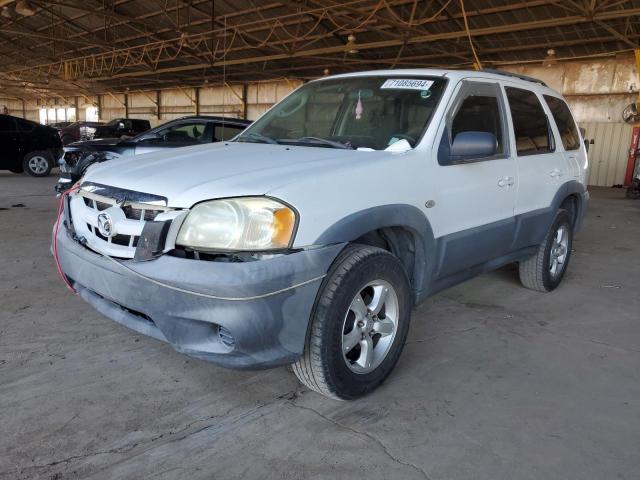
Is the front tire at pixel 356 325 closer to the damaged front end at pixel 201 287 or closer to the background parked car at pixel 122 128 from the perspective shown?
the damaged front end at pixel 201 287

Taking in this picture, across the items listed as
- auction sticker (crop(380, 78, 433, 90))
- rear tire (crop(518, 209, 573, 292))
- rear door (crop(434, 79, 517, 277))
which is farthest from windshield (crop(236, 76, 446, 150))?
rear tire (crop(518, 209, 573, 292))

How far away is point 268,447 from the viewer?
2182mm

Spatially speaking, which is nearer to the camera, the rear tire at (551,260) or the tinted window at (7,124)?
the rear tire at (551,260)

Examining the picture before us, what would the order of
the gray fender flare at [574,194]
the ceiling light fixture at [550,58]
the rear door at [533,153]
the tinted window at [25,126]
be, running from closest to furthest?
the rear door at [533,153] → the gray fender flare at [574,194] → the tinted window at [25,126] → the ceiling light fixture at [550,58]

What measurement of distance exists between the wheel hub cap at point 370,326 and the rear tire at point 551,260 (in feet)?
6.87

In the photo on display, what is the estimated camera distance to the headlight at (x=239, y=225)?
2.10 m

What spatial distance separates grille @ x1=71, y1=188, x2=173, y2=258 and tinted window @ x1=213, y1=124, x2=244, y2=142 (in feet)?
20.6

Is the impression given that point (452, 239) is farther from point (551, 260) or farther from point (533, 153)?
point (551, 260)

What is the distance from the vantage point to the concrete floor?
82.0 inches

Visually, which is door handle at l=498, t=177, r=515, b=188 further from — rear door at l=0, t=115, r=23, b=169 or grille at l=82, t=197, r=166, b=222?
rear door at l=0, t=115, r=23, b=169

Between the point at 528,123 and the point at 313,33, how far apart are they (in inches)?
551

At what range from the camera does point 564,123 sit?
440cm

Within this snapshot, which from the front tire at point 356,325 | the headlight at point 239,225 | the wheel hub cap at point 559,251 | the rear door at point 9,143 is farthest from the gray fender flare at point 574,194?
the rear door at point 9,143

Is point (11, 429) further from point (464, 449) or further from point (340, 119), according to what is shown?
point (340, 119)
